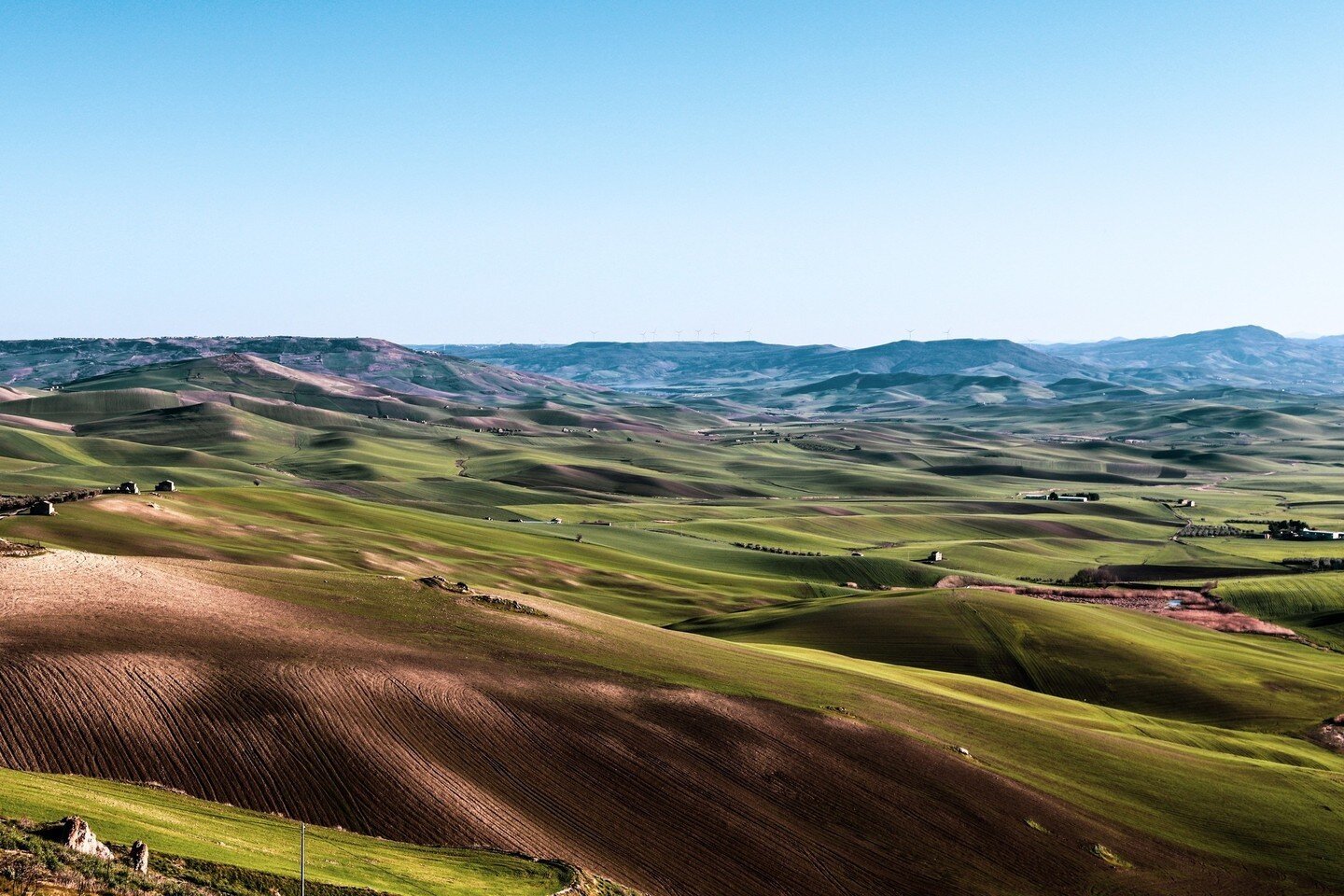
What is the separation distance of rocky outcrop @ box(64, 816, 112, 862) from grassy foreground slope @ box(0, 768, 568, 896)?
1.99 m

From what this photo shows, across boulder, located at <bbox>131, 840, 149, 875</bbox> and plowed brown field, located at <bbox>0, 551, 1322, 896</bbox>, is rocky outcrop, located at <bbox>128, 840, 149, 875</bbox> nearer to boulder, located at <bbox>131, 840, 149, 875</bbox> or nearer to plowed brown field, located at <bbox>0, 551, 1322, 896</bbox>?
boulder, located at <bbox>131, 840, 149, 875</bbox>

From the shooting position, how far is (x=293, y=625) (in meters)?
52.8

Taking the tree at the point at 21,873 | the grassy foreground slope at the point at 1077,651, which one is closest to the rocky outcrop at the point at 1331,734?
the grassy foreground slope at the point at 1077,651

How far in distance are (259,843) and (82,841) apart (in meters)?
6.77

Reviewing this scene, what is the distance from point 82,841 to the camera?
86.9ft

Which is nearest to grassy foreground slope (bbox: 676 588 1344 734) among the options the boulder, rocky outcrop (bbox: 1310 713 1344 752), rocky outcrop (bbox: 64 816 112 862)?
rocky outcrop (bbox: 1310 713 1344 752)

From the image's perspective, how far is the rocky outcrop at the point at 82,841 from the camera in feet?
86.3

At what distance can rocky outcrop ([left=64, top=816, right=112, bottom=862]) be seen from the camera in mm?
26312

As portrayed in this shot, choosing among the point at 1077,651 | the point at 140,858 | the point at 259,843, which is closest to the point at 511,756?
the point at 259,843

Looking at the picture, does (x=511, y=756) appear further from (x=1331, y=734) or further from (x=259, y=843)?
(x=1331, y=734)

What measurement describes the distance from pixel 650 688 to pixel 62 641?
25.6 meters

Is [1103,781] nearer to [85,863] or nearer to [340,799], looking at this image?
[340,799]

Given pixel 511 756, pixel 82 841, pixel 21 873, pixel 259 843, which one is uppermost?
pixel 21 873

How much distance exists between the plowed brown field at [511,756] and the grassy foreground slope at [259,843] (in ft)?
5.90
